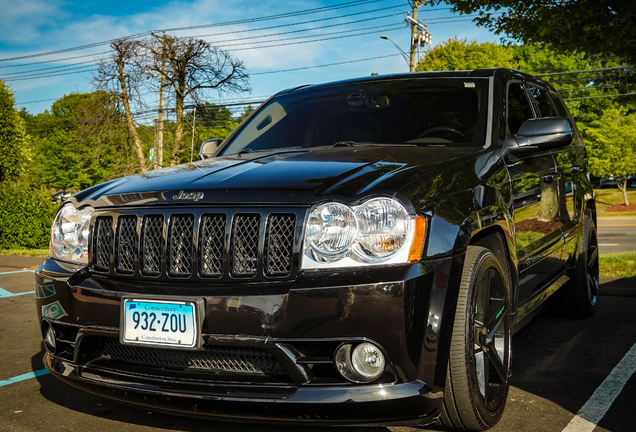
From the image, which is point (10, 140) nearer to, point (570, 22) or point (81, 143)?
point (81, 143)

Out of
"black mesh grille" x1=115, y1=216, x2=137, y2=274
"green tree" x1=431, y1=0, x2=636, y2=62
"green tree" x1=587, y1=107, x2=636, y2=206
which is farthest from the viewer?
"green tree" x1=587, y1=107, x2=636, y2=206

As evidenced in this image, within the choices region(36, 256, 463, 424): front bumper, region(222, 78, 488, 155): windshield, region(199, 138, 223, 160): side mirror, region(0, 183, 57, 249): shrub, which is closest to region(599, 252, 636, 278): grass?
region(222, 78, 488, 155): windshield

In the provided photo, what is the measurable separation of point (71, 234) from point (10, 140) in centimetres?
2862

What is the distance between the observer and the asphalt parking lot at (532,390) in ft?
10.2

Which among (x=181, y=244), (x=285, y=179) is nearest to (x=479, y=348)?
(x=285, y=179)

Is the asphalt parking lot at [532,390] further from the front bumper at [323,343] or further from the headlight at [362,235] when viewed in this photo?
the headlight at [362,235]

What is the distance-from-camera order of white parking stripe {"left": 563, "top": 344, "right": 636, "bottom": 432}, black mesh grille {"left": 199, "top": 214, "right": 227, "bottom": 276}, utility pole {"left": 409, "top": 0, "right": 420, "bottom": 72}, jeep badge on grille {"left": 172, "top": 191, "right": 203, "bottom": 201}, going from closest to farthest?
black mesh grille {"left": 199, "top": 214, "right": 227, "bottom": 276}
jeep badge on grille {"left": 172, "top": 191, "right": 203, "bottom": 201}
white parking stripe {"left": 563, "top": 344, "right": 636, "bottom": 432}
utility pole {"left": 409, "top": 0, "right": 420, "bottom": 72}

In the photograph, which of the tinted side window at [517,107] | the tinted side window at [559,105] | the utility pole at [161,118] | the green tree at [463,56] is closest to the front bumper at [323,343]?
the tinted side window at [517,107]

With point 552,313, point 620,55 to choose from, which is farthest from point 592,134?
point 552,313

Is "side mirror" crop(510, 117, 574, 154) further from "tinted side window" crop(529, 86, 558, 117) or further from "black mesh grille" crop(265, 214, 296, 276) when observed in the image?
"black mesh grille" crop(265, 214, 296, 276)

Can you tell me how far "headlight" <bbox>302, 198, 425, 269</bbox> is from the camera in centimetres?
241

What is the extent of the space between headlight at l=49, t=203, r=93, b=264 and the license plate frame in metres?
0.51

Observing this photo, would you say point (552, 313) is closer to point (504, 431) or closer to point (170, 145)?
point (504, 431)

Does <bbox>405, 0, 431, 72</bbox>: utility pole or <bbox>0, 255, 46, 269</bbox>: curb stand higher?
<bbox>405, 0, 431, 72</bbox>: utility pole
